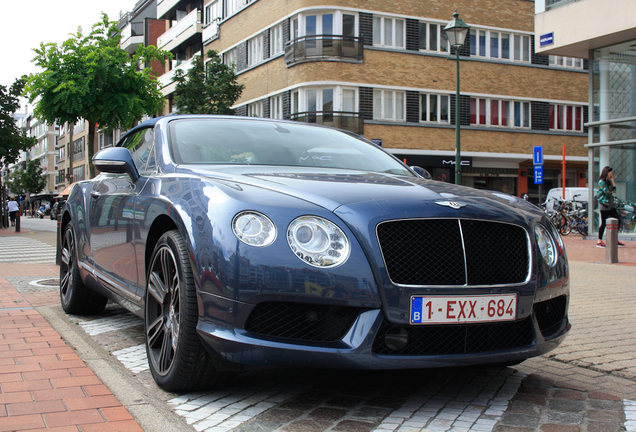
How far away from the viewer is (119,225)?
438 centimetres

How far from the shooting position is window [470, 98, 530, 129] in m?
33.2

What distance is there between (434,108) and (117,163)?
96.0 feet

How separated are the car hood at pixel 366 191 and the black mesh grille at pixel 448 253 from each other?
0.21 feet

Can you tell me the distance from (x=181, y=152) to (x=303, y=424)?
1926mm

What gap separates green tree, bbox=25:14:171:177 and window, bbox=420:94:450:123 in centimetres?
1722

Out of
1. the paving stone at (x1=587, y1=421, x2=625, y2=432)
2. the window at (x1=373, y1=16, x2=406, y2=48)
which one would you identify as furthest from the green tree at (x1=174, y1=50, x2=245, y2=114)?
the paving stone at (x1=587, y1=421, x2=625, y2=432)

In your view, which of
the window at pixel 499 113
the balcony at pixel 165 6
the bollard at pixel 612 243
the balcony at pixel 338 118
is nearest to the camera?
the bollard at pixel 612 243

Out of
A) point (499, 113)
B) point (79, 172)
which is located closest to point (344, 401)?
point (499, 113)

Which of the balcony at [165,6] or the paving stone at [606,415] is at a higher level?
the balcony at [165,6]

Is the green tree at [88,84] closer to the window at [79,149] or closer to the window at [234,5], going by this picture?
the window at [234,5]

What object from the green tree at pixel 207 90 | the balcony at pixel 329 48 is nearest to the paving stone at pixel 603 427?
the balcony at pixel 329 48

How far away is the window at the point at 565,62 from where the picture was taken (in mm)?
35000

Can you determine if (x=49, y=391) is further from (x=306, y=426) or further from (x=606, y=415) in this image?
(x=606, y=415)

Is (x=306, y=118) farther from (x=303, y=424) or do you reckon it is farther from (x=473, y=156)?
(x=303, y=424)
